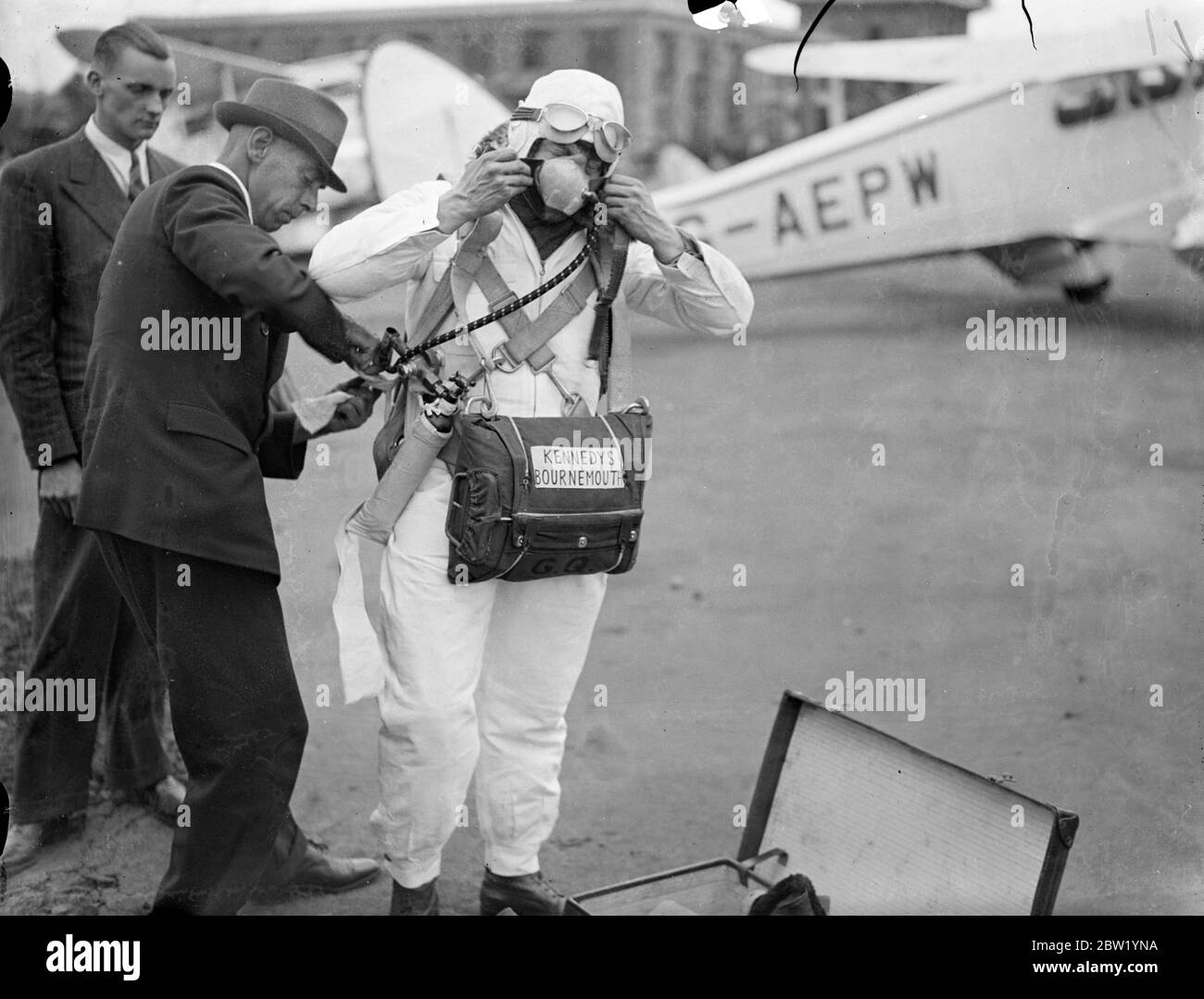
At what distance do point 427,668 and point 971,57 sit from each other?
2.08 m

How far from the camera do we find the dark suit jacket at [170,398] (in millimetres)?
3174

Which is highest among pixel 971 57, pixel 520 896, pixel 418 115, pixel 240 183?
pixel 971 57

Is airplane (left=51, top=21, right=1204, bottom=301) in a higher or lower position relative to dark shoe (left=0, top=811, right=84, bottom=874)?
higher

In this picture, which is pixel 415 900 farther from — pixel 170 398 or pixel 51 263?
pixel 51 263

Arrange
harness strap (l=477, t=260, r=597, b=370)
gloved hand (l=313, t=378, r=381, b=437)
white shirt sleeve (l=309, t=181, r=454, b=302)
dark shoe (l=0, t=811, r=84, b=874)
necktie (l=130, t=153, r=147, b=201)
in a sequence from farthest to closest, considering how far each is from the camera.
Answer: dark shoe (l=0, t=811, r=84, b=874) < necktie (l=130, t=153, r=147, b=201) < gloved hand (l=313, t=378, r=381, b=437) < harness strap (l=477, t=260, r=597, b=370) < white shirt sleeve (l=309, t=181, r=454, b=302)

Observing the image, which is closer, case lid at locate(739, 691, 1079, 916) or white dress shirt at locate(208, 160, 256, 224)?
white dress shirt at locate(208, 160, 256, 224)

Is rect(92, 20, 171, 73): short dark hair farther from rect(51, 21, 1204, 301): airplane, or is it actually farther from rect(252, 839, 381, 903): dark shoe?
rect(252, 839, 381, 903): dark shoe

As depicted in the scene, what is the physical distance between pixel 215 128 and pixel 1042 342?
218cm

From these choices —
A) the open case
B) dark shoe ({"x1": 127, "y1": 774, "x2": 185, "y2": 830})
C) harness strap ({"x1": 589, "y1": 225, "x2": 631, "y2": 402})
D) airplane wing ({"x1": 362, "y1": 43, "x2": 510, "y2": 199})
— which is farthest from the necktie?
the open case

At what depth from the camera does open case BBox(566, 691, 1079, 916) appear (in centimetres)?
343

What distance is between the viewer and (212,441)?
10.6ft

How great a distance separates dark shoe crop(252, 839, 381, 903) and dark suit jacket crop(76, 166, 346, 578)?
32.4 inches

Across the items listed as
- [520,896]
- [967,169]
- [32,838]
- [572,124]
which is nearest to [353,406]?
[572,124]

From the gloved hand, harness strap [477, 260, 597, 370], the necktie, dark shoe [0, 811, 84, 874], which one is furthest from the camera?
dark shoe [0, 811, 84, 874]
